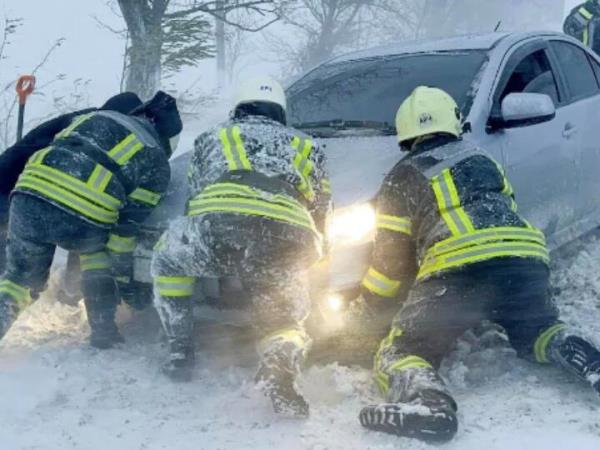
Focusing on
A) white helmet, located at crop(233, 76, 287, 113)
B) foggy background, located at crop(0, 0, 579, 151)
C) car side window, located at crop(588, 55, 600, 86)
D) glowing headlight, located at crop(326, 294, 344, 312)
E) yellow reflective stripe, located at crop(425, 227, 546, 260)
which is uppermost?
foggy background, located at crop(0, 0, 579, 151)

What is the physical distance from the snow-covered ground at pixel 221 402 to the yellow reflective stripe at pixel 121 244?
568 mm

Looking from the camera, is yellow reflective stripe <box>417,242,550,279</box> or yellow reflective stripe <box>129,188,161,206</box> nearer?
yellow reflective stripe <box>417,242,550,279</box>

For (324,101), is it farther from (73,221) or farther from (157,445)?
(157,445)

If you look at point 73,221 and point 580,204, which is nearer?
point 73,221

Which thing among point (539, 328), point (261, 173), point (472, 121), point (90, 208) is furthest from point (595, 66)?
point (90, 208)

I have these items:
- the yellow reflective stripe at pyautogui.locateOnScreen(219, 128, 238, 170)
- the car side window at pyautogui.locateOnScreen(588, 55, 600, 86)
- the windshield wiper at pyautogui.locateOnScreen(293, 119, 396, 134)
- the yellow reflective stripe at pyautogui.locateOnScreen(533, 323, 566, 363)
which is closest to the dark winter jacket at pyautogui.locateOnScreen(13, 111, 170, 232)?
the yellow reflective stripe at pyautogui.locateOnScreen(219, 128, 238, 170)

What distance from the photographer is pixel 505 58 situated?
4.57 metres

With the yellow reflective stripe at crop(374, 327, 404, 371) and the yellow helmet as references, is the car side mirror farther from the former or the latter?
the yellow reflective stripe at crop(374, 327, 404, 371)

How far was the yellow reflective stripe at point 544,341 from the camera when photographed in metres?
3.42

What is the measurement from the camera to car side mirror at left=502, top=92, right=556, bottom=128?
4.12 metres

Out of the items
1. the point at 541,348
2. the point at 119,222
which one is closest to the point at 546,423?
the point at 541,348

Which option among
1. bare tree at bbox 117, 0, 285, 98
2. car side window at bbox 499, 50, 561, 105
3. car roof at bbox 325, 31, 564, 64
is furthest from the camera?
bare tree at bbox 117, 0, 285, 98

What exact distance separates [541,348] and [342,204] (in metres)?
1.18

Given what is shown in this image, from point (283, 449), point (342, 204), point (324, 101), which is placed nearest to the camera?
point (283, 449)
